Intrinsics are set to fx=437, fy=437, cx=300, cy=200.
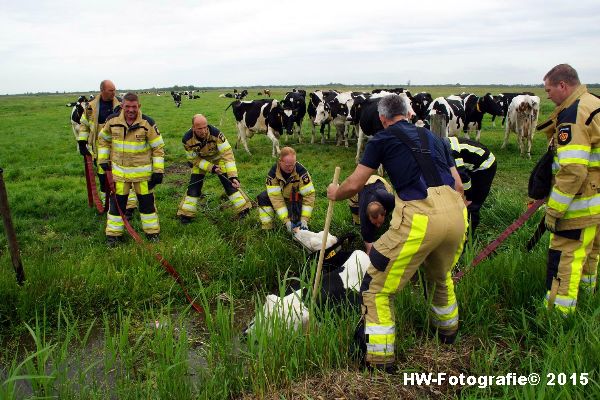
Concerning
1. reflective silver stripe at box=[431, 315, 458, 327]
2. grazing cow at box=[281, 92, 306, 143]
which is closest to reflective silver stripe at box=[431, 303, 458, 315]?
reflective silver stripe at box=[431, 315, 458, 327]

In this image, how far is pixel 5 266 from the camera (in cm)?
454

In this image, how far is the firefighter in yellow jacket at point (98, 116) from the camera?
6.59 m

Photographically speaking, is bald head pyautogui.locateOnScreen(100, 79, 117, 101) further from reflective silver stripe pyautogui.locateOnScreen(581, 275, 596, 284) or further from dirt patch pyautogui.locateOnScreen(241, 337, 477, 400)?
reflective silver stripe pyautogui.locateOnScreen(581, 275, 596, 284)

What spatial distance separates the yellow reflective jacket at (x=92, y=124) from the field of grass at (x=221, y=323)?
1.16 metres

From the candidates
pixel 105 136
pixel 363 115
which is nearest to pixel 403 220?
pixel 105 136

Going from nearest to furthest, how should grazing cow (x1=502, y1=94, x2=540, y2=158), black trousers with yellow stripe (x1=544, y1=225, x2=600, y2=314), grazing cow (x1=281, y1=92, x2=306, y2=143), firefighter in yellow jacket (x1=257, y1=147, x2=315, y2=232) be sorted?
black trousers with yellow stripe (x1=544, y1=225, x2=600, y2=314), firefighter in yellow jacket (x1=257, y1=147, x2=315, y2=232), grazing cow (x1=502, y1=94, x2=540, y2=158), grazing cow (x1=281, y1=92, x2=306, y2=143)

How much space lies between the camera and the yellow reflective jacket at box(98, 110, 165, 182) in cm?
582

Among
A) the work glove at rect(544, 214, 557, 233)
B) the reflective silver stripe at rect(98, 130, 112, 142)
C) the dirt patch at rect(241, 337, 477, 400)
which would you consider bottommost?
the dirt patch at rect(241, 337, 477, 400)

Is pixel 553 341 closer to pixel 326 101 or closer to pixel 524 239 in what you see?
pixel 524 239

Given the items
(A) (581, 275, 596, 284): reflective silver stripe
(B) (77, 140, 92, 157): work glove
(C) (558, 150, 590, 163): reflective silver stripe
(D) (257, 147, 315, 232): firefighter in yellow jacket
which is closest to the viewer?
(C) (558, 150, 590, 163): reflective silver stripe

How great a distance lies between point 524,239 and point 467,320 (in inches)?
91.3

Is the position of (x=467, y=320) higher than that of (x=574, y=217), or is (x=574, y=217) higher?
(x=574, y=217)

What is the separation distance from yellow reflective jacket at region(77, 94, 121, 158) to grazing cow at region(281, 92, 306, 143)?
6930mm

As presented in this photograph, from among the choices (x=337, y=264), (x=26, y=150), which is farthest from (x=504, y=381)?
(x=26, y=150)
